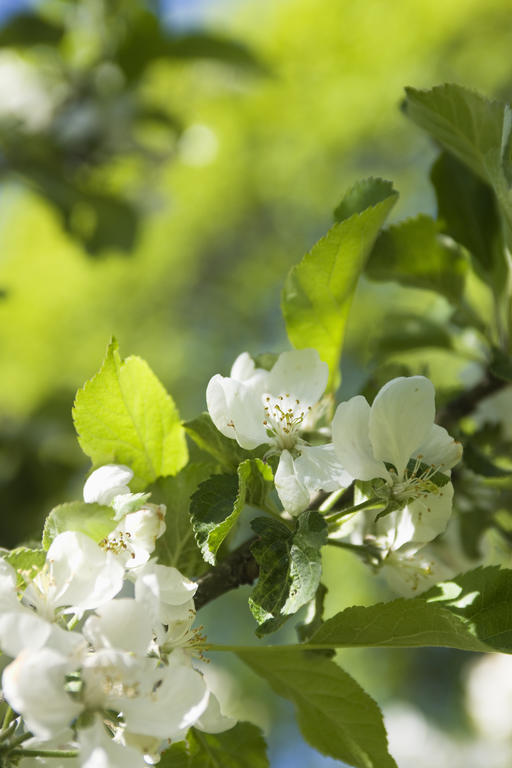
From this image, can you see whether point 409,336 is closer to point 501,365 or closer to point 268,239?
point 501,365

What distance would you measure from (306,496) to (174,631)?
146 millimetres

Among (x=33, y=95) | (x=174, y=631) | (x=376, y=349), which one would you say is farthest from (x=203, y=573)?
(x=33, y=95)

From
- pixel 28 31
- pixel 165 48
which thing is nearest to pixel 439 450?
pixel 165 48

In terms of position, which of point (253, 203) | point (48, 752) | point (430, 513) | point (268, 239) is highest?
point (253, 203)

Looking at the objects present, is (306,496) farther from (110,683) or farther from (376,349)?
(376,349)

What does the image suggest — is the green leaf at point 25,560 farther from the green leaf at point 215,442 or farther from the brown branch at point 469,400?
the brown branch at point 469,400

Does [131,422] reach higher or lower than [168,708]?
higher

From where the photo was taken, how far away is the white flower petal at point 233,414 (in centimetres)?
63

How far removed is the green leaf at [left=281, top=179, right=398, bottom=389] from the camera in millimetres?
698

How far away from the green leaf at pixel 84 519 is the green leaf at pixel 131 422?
104 mm

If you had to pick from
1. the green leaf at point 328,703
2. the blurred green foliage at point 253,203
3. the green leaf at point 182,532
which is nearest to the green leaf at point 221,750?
the green leaf at point 328,703

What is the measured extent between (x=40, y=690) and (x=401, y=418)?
317 millimetres

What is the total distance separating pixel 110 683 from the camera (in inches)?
19.8

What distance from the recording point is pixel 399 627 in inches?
23.7
